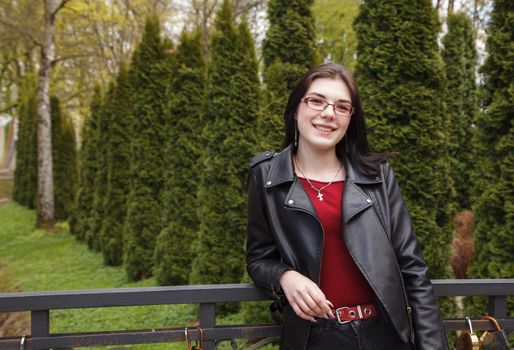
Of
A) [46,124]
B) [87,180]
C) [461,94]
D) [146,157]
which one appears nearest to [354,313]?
[146,157]

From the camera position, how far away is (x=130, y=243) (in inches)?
350

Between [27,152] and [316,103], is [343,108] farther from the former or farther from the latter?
[27,152]

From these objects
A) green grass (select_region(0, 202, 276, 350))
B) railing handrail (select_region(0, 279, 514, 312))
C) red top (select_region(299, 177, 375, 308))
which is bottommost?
green grass (select_region(0, 202, 276, 350))

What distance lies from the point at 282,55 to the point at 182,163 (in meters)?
2.95

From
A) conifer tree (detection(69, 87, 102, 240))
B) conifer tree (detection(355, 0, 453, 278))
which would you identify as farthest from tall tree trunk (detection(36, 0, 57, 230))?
conifer tree (detection(355, 0, 453, 278))

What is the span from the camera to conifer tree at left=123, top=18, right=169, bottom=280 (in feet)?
29.3

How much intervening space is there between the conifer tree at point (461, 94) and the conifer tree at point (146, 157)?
246 inches

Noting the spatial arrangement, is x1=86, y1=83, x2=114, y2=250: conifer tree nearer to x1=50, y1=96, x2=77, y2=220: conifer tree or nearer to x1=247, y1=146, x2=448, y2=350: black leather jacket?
x1=50, y1=96, x2=77, y2=220: conifer tree

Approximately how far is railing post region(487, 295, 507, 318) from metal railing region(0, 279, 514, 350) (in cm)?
18

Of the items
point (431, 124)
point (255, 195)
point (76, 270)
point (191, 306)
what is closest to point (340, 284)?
point (255, 195)

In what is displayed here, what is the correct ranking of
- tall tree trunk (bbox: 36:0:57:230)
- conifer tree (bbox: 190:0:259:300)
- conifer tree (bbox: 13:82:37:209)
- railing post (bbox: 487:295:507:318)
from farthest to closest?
conifer tree (bbox: 13:82:37:209), tall tree trunk (bbox: 36:0:57:230), conifer tree (bbox: 190:0:259:300), railing post (bbox: 487:295:507:318)

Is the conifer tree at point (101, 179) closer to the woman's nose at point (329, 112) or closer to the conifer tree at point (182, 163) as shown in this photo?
the conifer tree at point (182, 163)

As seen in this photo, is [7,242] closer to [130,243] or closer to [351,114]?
[130,243]

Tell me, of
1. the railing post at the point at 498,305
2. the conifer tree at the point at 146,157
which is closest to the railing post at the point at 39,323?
the railing post at the point at 498,305
